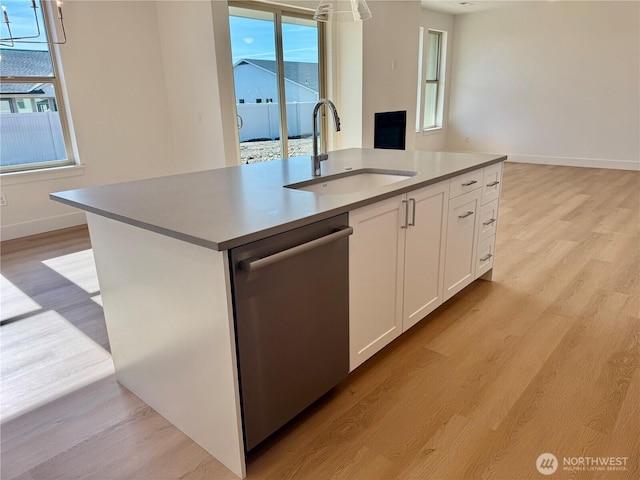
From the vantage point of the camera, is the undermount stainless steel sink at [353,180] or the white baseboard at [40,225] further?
the white baseboard at [40,225]

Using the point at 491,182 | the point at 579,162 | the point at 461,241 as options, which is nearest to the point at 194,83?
the point at 491,182

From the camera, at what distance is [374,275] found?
1896mm

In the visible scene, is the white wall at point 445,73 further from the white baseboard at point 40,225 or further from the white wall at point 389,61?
the white baseboard at point 40,225

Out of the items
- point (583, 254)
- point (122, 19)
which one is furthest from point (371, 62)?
point (583, 254)

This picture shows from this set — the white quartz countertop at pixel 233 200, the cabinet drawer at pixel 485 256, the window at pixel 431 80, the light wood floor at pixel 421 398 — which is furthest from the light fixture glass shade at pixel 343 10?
the window at pixel 431 80

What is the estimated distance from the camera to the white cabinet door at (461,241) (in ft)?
7.98

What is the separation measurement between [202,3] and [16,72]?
187cm

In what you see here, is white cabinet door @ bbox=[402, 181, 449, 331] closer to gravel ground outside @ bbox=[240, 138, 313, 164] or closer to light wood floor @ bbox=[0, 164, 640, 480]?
light wood floor @ bbox=[0, 164, 640, 480]

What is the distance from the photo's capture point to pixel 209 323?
1.39 meters

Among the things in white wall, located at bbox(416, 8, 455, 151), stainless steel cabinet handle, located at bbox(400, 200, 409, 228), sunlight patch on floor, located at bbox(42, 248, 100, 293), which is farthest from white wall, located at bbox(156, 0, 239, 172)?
white wall, located at bbox(416, 8, 455, 151)

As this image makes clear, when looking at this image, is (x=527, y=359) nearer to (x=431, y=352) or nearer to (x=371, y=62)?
(x=431, y=352)

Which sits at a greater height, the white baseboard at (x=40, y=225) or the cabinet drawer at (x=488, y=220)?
the cabinet drawer at (x=488, y=220)

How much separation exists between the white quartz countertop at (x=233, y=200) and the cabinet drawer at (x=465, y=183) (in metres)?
0.05

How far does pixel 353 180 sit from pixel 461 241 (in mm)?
743
